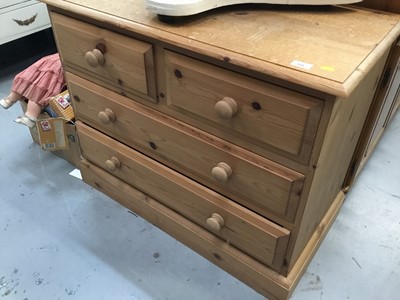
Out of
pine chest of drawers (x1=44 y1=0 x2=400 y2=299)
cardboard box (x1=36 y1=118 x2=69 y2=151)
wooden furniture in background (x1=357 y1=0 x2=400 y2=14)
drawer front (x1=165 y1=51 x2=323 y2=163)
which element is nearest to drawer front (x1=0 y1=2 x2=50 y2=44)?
cardboard box (x1=36 y1=118 x2=69 y2=151)

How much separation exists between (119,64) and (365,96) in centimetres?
63

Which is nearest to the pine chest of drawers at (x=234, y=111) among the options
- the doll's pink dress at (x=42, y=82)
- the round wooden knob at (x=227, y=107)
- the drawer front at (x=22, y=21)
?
the round wooden knob at (x=227, y=107)

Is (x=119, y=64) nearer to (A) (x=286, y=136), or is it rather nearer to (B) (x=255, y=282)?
(A) (x=286, y=136)

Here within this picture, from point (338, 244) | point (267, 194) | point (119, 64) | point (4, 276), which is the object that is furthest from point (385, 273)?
point (4, 276)

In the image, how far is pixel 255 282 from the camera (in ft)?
3.52

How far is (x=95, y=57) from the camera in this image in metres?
0.97

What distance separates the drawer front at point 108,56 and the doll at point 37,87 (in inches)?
13.5

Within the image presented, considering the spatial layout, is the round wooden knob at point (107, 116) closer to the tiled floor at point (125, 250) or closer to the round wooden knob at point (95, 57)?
the round wooden knob at point (95, 57)

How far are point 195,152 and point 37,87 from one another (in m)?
0.78

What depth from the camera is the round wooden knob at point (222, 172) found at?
0.89 meters

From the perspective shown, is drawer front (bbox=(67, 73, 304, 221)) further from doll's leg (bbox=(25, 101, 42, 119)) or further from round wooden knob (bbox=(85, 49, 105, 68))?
doll's leg (bbox=(25, 101, 42, 119))

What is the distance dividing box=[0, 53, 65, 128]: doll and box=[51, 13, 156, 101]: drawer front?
0.34 metres

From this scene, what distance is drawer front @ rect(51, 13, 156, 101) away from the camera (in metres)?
0.90

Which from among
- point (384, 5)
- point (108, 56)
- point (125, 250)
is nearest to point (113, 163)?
point (125, 250)
